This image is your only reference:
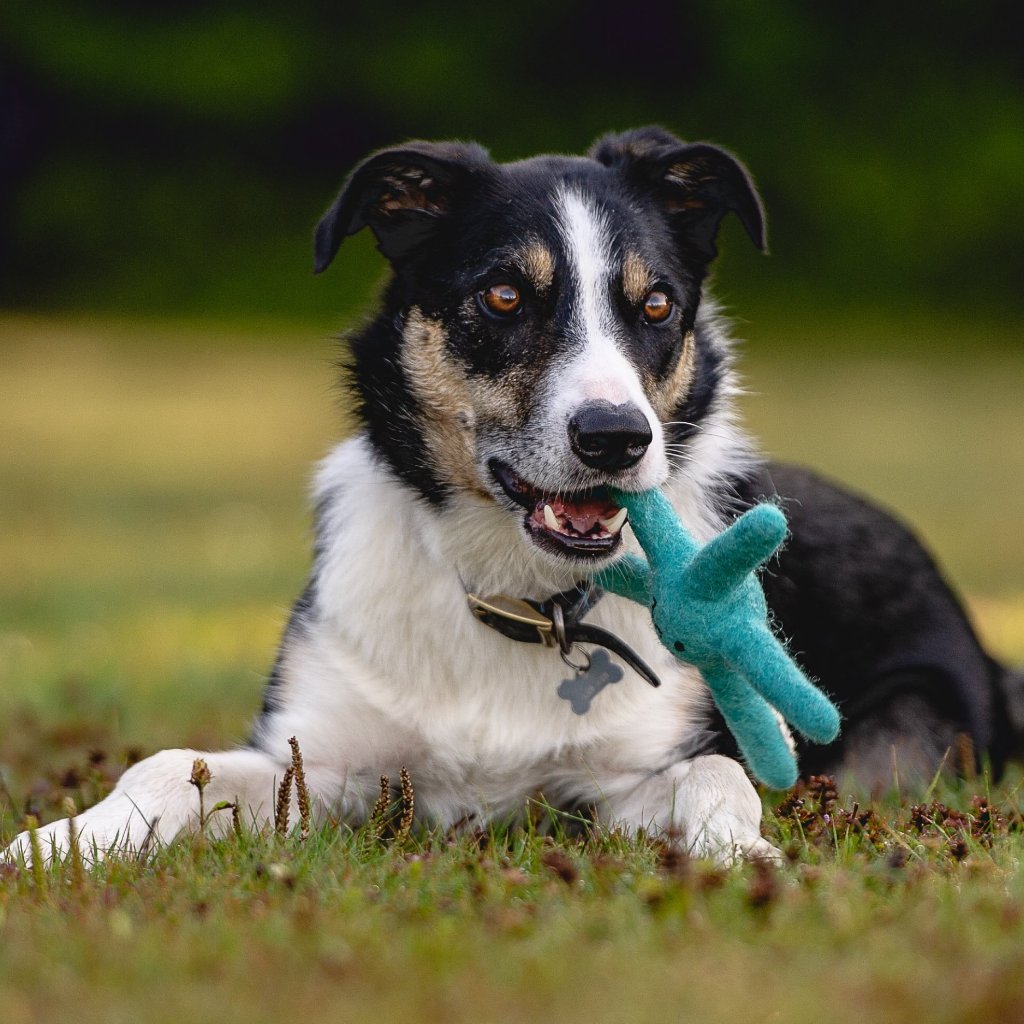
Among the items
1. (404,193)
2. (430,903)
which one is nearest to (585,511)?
(404,193)

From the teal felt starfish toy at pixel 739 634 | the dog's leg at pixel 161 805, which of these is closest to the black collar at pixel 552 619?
the teal felt starfish toy at pixel 739 634

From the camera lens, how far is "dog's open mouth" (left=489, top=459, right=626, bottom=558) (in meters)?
3.73

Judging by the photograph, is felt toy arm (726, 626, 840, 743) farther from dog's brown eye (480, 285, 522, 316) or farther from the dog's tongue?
dog's brown eye (480, 285, 522, 316)

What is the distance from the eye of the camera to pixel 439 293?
4145 mm

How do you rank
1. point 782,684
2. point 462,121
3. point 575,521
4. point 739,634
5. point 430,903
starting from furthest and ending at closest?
point 462,121
point 575,521
point 739,634
point 782,684
point 430,903

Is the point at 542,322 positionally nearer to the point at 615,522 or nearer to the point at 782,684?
the point at 615,522

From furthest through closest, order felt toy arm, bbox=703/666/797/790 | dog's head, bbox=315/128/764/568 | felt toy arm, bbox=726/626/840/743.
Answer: dog's head, bbox=315/128/764/568 → felt toy arm, bbox=703/666/797/790 → felt toy arm, bbox=726/626/840/743

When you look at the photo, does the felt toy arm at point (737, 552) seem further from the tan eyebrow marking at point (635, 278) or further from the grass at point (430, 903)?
the tan eyebrow marking at point (635, 278)

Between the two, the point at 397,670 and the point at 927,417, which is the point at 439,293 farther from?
the point at 927,417

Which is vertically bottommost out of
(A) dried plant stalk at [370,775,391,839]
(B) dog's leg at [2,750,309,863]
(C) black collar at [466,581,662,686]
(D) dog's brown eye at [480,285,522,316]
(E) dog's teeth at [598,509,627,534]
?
(B) dog's leg at [2,750,309,863]

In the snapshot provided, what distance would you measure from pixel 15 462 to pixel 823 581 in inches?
423

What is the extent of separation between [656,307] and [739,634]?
1.15 metres

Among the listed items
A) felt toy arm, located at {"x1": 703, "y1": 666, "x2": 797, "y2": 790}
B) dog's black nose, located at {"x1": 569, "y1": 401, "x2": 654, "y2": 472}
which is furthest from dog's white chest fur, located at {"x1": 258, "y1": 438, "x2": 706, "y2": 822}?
felt toy arm, located at {"x1": 703, "y1": 666, "x2": 797, "y2": 790}

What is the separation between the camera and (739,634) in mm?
3160
